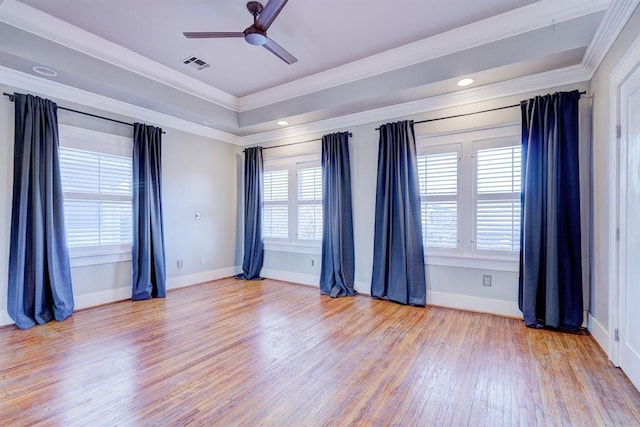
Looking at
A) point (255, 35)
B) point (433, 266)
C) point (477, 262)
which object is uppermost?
point (255, 35)

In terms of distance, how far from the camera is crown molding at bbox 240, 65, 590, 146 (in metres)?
3.18

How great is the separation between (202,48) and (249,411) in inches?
141

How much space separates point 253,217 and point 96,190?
2.31 m

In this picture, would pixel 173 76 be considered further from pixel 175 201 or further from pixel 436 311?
pixel 436 311

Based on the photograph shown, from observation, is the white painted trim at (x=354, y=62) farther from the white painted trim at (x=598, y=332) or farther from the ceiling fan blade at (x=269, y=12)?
the white painted trim at (x=598, y=332)

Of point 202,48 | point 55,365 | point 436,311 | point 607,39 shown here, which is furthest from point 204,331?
point 607,39

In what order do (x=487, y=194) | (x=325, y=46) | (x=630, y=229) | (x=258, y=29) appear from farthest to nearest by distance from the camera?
(x=487, y=194), (x=325, y=46), (x=258, y=29), (x=630, y=229)

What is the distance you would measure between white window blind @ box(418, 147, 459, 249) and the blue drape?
170 inches

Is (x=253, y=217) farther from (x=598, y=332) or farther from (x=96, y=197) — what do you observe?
(x=598, y=332)

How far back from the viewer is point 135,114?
4.34 metres

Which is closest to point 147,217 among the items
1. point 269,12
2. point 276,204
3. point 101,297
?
point 101,297

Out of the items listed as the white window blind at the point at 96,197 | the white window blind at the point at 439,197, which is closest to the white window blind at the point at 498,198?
the white window blind at the point at 439,197

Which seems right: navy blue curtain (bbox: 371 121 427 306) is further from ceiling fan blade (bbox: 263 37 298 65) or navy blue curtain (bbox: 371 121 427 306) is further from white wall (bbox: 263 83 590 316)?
ceiling fan blade (bbox: 263 37 298 65)

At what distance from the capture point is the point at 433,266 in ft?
13.1
